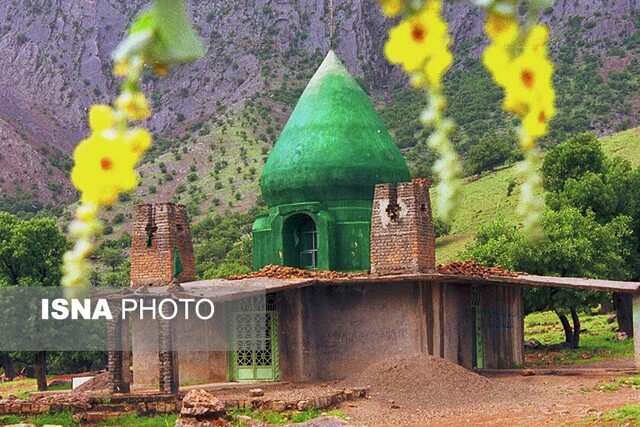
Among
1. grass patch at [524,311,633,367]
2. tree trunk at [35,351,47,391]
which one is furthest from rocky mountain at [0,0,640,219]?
tree trunk at [35,351,47,391]

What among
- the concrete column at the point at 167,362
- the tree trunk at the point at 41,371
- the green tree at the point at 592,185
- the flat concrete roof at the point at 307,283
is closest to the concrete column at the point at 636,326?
the flat concrete roof at the point at 307,283

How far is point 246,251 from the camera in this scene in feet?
186

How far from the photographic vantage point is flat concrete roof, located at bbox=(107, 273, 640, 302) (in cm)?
2316

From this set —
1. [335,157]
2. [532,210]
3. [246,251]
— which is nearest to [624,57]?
[246,251]

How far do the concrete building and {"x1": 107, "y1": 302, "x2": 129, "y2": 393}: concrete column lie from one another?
43 millimetres

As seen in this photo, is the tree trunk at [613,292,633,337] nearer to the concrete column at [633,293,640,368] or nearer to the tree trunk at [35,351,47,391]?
the concrete column at [633,293,640,368]

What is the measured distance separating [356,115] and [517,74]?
90.4 ft

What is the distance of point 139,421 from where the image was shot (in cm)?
2081

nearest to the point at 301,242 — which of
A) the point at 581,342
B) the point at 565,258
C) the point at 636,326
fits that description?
the point at 636,326

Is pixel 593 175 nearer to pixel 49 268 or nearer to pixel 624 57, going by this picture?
pixel 49 268

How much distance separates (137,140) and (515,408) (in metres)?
19.9

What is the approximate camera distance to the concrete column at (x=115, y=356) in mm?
23047

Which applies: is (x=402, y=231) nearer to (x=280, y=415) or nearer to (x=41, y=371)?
(x=280, y=415)

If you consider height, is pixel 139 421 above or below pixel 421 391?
below
